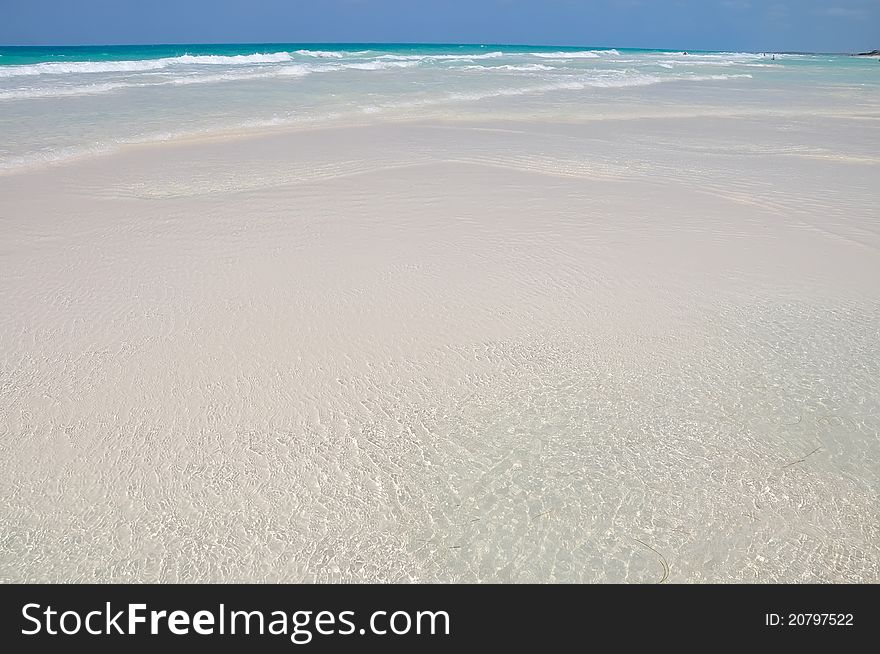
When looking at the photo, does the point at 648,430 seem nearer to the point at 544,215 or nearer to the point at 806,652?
the point at 806,652

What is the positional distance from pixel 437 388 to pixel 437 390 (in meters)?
0.02

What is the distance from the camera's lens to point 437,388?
2572 millimetres

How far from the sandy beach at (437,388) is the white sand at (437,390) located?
12 millimetres

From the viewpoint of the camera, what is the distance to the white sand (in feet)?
5.89

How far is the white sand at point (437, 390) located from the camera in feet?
5.89

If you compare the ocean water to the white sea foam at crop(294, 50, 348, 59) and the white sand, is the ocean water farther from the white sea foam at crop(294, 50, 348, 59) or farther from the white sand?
the white sea foam at crop(294, 50, 348, 59)

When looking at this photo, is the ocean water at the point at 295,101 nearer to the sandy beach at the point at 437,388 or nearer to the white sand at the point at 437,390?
the sandy beach at the point at 437,388

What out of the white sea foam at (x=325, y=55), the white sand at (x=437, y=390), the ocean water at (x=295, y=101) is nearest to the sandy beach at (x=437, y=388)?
the white sand at (x=437, y=390)

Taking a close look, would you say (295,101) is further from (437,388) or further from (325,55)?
(325,55)

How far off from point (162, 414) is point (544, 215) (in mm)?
3531

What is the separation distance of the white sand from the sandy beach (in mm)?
12

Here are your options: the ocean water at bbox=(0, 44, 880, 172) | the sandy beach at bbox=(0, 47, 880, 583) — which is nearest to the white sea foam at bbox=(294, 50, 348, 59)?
the ocean water at bbox=(0, 44, 880, 172)

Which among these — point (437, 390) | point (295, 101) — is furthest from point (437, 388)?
point (295, 101)

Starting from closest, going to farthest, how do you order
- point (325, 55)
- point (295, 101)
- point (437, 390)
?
point (437, 390), point (295, 101), point (325, 55)
